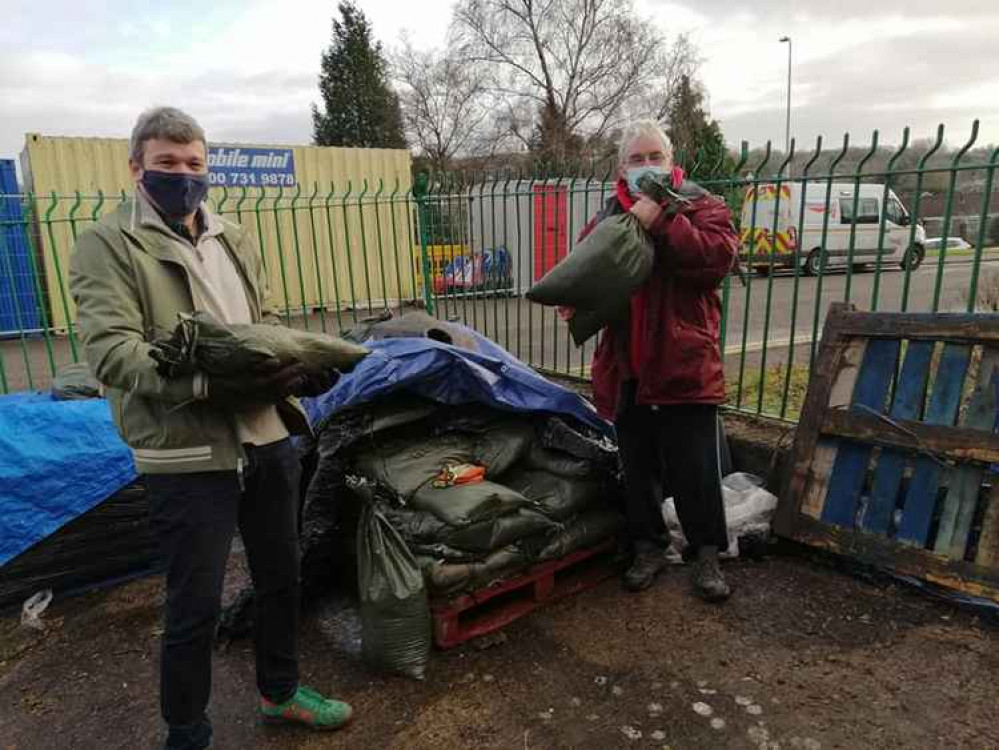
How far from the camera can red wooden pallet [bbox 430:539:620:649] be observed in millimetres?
2432

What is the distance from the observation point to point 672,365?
2.57 metres

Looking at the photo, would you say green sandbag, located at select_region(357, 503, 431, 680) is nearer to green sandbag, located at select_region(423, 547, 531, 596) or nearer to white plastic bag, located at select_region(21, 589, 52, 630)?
green sandbag, located at select_region(423, 547, 531, 596)

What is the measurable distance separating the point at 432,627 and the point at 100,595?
5.34 ft

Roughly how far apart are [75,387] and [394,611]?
234 centimetres

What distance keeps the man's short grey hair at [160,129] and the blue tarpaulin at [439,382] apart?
3.92ft

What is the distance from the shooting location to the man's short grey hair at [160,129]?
1674 mm

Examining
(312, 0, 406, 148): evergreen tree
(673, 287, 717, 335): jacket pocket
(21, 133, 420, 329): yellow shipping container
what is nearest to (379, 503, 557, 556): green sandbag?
(673, 287, 717, 335): jacket pocket

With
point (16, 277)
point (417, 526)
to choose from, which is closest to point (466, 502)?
point (417, 526)

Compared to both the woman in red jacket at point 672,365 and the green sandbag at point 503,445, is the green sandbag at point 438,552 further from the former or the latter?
the woman in red jacket at point 672,365

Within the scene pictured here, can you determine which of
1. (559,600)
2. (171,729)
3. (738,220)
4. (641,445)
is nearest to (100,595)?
(171,729)

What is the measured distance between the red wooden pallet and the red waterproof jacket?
2.60ft

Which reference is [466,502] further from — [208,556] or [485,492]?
[208,556]

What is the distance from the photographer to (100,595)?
118 inches

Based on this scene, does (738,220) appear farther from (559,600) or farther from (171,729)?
(171,729)
